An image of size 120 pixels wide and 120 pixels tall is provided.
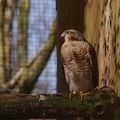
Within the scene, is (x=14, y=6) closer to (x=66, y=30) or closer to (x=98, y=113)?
(x=66, y=30)

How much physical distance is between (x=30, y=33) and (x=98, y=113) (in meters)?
1.92

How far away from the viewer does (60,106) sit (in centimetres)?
116

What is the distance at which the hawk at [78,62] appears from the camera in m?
1.67

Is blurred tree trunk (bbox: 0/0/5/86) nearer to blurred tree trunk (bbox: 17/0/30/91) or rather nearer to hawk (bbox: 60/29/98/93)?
blurred tree trunk (bbox: 17/0/30/91)

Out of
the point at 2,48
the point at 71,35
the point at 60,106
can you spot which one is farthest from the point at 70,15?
the point at 2,48

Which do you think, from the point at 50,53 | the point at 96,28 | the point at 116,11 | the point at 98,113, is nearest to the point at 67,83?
the point at 96,28

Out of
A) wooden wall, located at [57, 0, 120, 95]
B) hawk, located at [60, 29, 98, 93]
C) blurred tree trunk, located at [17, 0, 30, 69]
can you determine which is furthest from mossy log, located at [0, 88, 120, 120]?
blurred tree trunk, located at [17, 0, 30, 69]

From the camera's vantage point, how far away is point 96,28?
5.15 feet

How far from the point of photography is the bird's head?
67.9 inches

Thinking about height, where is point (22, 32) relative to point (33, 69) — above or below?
above

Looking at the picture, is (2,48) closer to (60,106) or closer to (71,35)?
(71,35)

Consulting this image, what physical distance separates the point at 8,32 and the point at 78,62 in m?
1.28

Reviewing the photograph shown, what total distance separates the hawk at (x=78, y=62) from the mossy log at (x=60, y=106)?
1.56ft

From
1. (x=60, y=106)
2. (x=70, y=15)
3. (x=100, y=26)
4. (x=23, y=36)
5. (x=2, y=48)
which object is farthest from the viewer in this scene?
(x=23, y=36)
